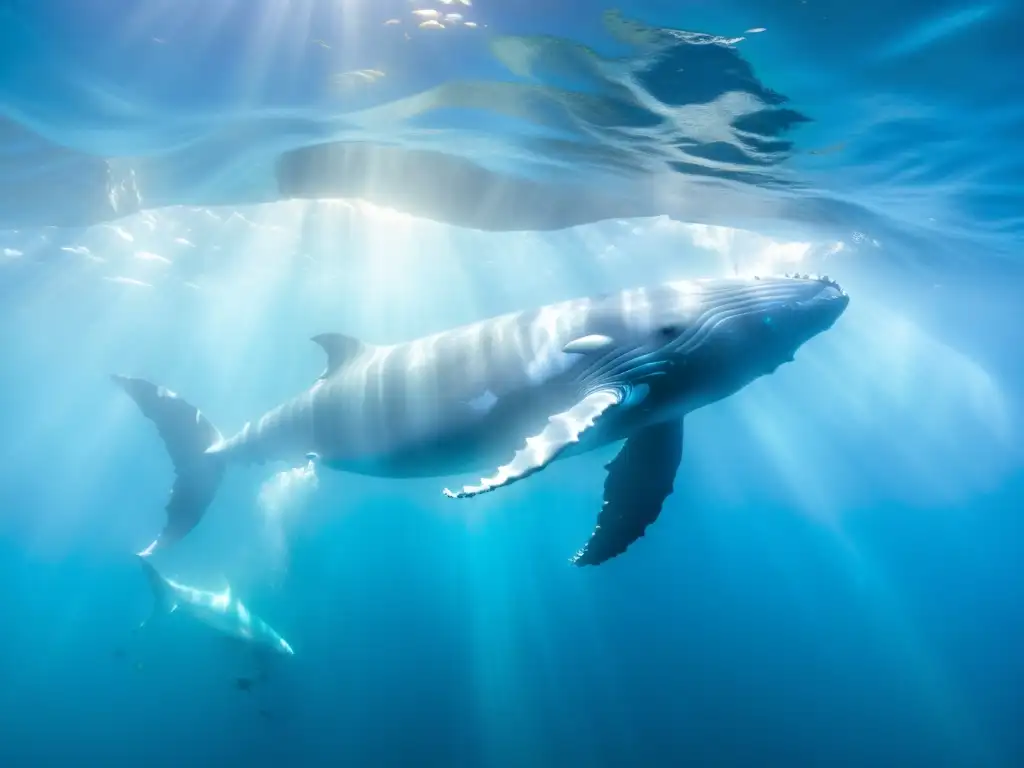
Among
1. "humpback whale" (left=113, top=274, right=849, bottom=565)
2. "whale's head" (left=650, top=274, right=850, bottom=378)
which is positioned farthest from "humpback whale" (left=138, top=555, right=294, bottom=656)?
"whale's head" (left=650, top=274, right=850, bottom=378)

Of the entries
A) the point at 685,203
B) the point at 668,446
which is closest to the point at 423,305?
the point at 685,203

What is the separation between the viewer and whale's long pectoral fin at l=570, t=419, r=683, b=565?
20.9ft

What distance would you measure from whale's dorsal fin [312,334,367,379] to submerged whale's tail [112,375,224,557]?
4.15 metres

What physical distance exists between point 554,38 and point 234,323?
5412cm

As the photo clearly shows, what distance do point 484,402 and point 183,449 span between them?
8.21 metres

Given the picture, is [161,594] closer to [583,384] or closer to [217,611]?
[217,611]

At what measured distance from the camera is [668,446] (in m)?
6.35

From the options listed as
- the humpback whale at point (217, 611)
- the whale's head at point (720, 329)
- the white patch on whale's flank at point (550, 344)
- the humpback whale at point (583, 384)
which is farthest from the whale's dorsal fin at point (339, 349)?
the humpback whale at point (217, 611)

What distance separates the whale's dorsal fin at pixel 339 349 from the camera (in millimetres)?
8881

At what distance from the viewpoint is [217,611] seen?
18.2 meters

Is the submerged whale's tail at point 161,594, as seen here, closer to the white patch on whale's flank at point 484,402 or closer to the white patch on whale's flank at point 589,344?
the white patch on whale's flank at point 484,402

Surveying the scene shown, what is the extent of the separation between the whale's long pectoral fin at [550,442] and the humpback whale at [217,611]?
55.9ft

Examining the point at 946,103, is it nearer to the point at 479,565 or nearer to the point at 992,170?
the point at 992,170

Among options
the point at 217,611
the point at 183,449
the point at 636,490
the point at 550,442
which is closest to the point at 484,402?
the point at 636,490
